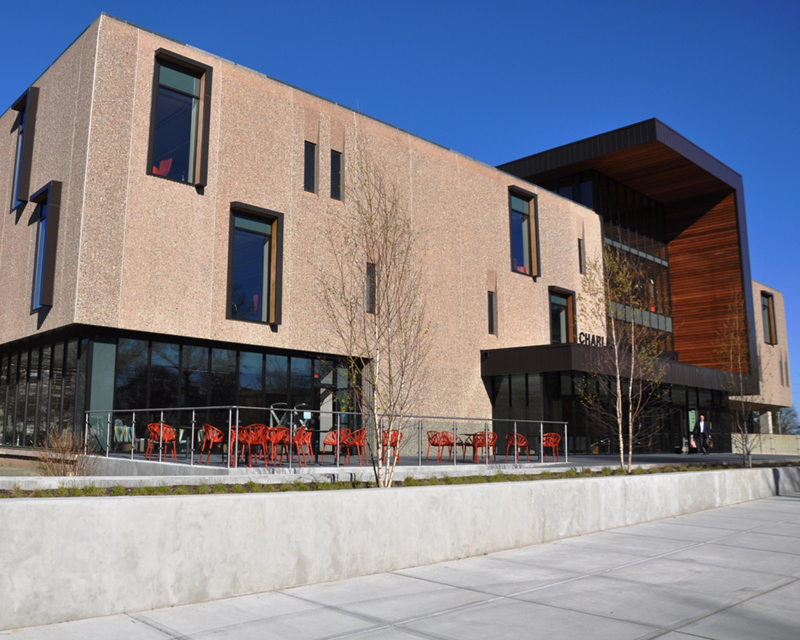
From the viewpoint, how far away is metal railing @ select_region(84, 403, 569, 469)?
47.5 feet

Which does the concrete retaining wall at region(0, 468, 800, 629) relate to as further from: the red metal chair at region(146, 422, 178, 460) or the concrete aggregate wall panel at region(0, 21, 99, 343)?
the concrete aggregate wall panel at region(0, 21, 99, 343)

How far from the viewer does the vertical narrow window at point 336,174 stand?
69.3ft

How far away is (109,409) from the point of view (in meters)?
17.1

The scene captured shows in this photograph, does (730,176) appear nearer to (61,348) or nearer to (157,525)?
(61,348)

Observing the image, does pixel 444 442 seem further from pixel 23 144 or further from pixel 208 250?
pixel 23 144

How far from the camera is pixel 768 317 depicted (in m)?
49.2

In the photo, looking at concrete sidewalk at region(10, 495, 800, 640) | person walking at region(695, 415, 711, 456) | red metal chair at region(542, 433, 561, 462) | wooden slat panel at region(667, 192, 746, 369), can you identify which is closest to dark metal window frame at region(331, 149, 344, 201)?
red metal chair at region(542, 433, 561, 462)

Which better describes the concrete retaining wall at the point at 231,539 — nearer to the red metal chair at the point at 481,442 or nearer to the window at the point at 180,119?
the red metal chair at the point at 481,442

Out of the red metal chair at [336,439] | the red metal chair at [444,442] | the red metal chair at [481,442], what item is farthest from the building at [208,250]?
the red metal chair at [481,442]

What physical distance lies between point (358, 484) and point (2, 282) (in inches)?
599

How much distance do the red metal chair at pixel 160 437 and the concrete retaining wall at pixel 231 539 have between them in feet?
27.9

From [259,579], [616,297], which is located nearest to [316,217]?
[616,297]

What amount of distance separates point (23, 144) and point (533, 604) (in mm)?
19457

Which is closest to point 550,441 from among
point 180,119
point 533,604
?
point 180,119
